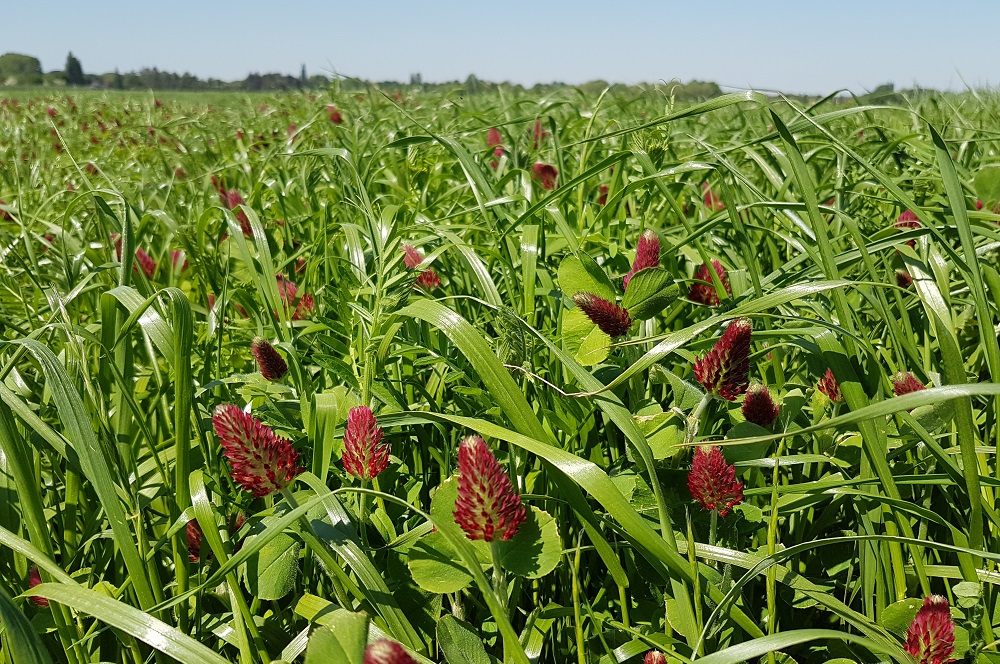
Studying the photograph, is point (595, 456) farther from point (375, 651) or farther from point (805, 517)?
point (375, 651)

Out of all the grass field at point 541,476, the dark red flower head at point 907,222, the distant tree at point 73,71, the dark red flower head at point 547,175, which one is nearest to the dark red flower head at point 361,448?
the grass field at point 541,476

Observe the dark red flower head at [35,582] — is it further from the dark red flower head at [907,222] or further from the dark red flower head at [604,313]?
the dark red flower head at [907,222]

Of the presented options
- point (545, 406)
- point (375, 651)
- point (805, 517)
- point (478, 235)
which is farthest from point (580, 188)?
point (375, 651)

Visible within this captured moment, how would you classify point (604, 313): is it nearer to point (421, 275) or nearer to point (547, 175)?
point (421, 275)

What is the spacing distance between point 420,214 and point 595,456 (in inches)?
39.1

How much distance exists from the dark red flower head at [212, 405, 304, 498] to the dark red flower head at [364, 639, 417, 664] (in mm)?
382

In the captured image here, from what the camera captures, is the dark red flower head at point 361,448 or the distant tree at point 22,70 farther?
the distant tree at point 22,70

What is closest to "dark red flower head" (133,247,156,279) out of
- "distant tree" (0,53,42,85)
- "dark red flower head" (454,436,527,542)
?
"dark red flower head" (454,436,527,542)

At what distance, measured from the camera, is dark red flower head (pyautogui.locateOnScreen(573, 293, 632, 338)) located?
115cm

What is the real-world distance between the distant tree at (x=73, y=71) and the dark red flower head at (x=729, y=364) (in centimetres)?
8834

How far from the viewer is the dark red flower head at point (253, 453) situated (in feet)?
3.09

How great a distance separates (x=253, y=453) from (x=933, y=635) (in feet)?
2.67

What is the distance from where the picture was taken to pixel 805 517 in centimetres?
127

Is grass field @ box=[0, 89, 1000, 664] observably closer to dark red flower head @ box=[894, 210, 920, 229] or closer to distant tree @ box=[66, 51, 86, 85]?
dark red flower head @ box=[894, 210, 920, 229]
